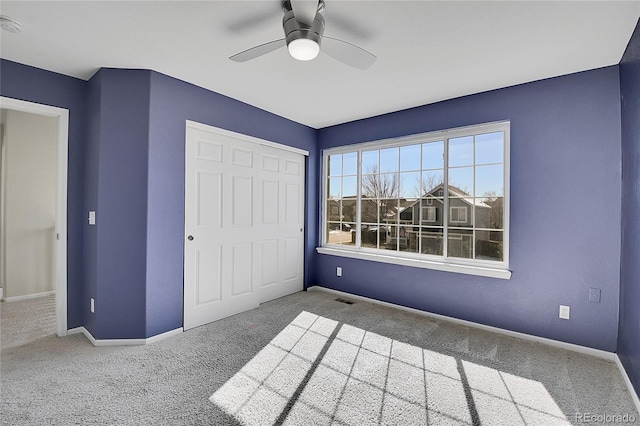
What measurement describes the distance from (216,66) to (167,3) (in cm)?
80

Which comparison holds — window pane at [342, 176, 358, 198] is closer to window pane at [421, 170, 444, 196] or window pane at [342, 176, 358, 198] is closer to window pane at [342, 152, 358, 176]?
window pane at [342, 152, 358, 176]

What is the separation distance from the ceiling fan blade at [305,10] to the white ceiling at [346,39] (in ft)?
0.55

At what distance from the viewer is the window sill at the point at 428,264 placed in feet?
9.68

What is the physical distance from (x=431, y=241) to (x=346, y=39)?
7.88 feet

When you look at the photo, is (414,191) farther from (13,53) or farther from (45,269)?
(45,269)

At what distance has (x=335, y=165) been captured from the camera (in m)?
4.46

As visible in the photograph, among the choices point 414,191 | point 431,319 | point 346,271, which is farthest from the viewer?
point 346,271

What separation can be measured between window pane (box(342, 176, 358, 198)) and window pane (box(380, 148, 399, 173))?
45cm

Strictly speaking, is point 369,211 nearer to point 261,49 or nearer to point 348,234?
point 348,234

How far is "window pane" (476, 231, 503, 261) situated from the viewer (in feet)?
10.0

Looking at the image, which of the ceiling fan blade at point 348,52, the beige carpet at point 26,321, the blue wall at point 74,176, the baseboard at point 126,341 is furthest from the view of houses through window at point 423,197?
the beige carpet at point 26,321

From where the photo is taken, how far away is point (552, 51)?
2.25 metres

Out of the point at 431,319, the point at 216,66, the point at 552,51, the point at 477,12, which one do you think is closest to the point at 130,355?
the point at 216,66

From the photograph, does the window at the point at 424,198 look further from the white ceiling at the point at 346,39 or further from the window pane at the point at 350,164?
the white ceiling at the point at 346,39
